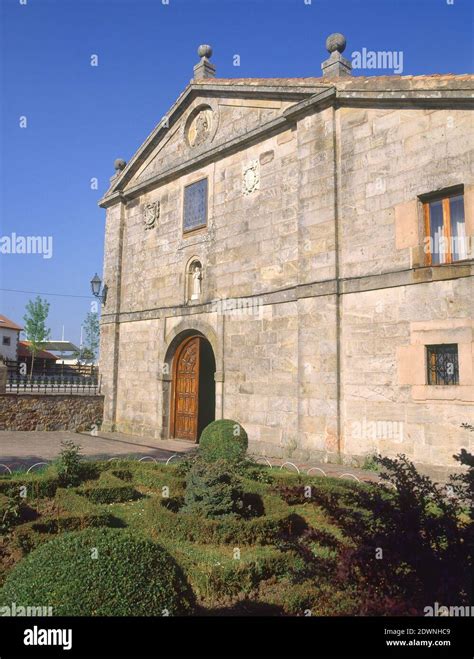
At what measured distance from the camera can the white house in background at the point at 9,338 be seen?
1952 inches

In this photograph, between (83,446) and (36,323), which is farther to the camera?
(36,323)

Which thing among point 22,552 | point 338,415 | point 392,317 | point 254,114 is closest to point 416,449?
point 338,415

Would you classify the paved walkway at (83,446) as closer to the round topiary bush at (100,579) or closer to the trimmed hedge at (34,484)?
the trimmed hedge at (34,484)

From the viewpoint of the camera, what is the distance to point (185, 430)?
16.0 m

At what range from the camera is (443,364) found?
984 cm

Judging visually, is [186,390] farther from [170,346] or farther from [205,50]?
[205,50]

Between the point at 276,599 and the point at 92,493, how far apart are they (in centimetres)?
417

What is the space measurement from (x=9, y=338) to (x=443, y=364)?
4840 centimetres

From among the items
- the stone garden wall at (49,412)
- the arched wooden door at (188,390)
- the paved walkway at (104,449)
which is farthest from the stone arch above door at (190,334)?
the stone garden wall at (49,412)

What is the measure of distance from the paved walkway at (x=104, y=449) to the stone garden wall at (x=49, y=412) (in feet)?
1.49

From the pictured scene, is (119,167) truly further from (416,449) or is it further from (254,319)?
(416,449)
